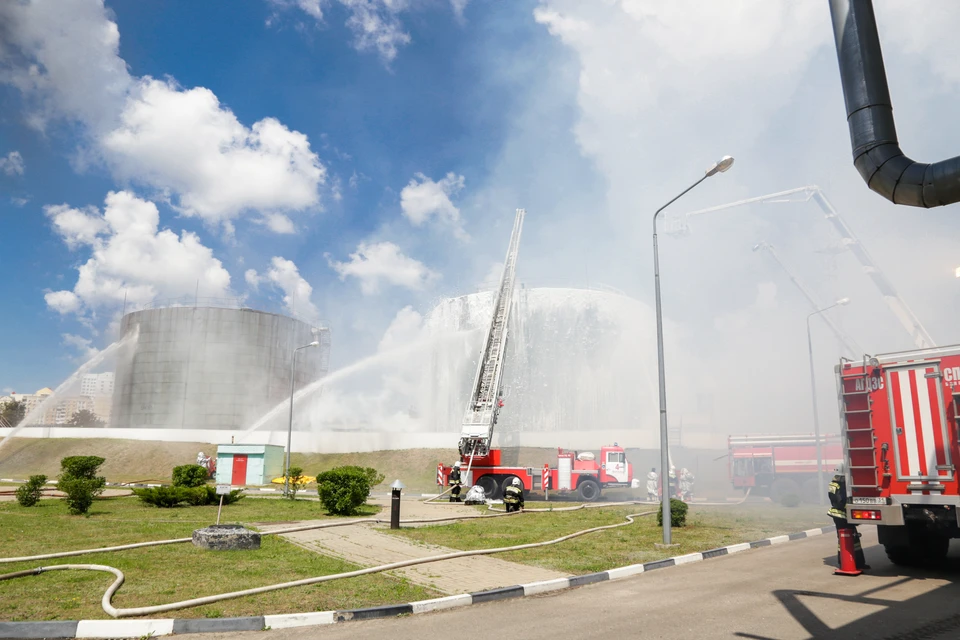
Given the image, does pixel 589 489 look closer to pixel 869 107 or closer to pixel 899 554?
pixel 899 554

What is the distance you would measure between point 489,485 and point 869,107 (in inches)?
916

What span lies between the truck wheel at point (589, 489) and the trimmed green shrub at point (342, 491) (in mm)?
13020

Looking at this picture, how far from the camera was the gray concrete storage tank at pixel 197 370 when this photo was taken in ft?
244

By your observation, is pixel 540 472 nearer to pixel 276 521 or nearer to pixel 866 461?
pixel 276 521

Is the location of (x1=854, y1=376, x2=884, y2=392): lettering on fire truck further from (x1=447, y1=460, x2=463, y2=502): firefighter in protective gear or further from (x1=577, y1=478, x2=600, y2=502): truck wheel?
(x1=577, y1=478, x2=600, y2=502): truck wheel

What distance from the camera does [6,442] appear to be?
62875mm

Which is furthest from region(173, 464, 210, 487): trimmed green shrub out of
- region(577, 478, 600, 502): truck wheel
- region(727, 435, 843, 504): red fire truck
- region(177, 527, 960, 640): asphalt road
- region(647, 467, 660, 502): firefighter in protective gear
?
region(727, 435, 843, 504): red fire truck

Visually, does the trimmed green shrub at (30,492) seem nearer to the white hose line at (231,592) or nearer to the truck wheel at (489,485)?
the white hose line at (231,592)

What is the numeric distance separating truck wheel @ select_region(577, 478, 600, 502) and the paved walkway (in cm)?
1488

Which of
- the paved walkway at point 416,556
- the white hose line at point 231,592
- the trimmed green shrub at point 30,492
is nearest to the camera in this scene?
the white hose line at point 231,592

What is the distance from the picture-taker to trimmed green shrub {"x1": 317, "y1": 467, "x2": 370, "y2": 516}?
1811 centimetres

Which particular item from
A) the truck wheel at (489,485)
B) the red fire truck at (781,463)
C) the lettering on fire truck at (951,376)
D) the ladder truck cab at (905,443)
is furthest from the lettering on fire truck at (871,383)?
the red fire truck at (781,463)

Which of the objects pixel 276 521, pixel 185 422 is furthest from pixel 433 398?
pixel 276 521

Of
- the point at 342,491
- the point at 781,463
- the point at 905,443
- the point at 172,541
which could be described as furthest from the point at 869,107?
the point at 781,463
